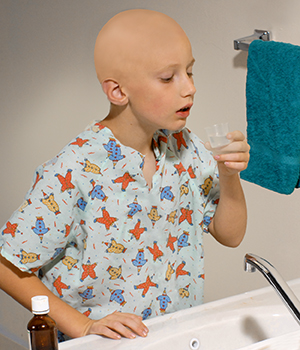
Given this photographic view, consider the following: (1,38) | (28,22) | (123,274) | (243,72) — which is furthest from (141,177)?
(1,38)

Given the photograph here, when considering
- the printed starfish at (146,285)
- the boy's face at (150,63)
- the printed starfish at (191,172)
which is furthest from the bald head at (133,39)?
the printed starfish at (146,285)

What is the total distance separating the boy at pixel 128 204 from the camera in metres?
0.70

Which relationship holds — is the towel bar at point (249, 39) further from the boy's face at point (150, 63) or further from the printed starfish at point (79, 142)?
the printed starfish at point (79, 142)

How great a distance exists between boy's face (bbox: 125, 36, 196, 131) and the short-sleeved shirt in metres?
0.08

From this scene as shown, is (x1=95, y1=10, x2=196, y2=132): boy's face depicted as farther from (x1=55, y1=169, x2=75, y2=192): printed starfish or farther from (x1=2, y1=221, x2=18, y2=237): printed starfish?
(x1=2, y1=221, x2=18, y2=237): printed starfish

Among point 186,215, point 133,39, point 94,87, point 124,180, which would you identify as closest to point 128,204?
point 124,180

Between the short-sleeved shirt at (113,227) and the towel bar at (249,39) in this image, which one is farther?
the towel bar at (249,39)

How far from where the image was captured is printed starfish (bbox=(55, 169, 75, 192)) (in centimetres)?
71

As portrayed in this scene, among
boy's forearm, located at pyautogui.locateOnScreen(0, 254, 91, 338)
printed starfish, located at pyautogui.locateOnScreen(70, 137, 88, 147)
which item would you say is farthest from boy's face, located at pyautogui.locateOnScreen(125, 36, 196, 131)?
boy's forearm, located at pyautogui.locateOnScreen(0, 254, 91, 338)

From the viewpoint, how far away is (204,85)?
128 cm

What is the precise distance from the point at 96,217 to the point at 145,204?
87mm

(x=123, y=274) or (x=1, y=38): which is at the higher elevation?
(x=1, y=38)

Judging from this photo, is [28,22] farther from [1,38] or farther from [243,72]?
[243,72]

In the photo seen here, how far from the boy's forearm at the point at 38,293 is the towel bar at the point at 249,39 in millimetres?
711
